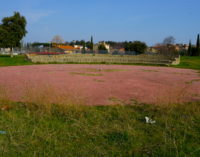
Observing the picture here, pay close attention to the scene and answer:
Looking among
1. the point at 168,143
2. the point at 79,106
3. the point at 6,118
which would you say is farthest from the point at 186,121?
the point at 6,118

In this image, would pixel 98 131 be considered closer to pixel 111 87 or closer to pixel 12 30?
pixel 111 87

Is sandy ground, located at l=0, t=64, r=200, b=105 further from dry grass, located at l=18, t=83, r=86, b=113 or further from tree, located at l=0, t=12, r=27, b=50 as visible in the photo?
tree, located at l=0, t=12, r=27, b=50

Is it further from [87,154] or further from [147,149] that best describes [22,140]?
[147,149]

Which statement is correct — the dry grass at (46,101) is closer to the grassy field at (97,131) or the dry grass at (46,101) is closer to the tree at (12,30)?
the grassy field at (97,131)

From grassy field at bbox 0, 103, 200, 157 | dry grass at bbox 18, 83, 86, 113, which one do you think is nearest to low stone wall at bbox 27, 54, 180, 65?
dry grass at bbox 18, 83, 86, 113

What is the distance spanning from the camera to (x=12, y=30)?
3250 cm

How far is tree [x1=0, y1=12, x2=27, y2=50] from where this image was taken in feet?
105

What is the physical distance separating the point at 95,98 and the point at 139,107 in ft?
5.27

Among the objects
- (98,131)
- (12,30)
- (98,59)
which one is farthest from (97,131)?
(12,30)

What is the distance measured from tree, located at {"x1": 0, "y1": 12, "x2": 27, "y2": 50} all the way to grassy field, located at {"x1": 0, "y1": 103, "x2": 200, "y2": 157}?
31049 millimetres

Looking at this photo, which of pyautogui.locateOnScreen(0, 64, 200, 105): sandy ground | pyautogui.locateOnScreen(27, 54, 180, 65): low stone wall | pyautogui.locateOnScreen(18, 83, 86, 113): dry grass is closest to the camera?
pyautogui.locateOnScreen(18, 83, 86, 113): dry grass

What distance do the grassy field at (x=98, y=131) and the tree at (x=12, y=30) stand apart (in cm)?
3105

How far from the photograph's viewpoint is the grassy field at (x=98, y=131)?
279 cm

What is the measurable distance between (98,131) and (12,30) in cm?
3377
